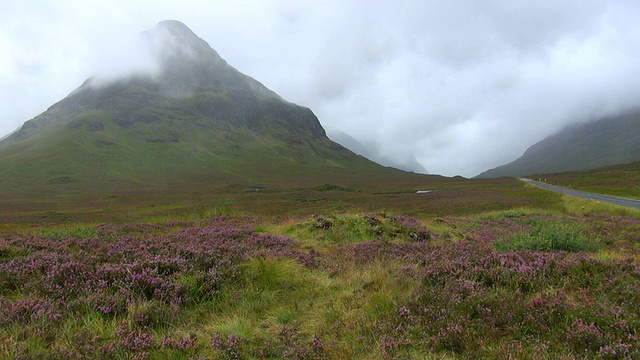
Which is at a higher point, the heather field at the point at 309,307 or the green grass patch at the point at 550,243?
the green grass patch at the point at 550,243

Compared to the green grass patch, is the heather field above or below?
below

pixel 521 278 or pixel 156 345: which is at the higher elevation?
pixel 521 278

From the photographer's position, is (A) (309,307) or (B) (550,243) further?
(B) (550,243)

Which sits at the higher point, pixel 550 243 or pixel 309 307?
pixel 550 243

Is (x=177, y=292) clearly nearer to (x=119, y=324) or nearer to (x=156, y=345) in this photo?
(x=119, y=324)

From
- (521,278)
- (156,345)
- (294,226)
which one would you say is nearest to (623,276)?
(521,278)

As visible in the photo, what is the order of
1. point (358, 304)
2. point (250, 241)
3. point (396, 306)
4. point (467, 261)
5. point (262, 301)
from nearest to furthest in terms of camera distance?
point (396, 306) < point (358, 304) < point (262, 301) < point (467, 261) < point (250, 241)

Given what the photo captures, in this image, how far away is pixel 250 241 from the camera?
10047 mm

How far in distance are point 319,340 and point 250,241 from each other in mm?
6573

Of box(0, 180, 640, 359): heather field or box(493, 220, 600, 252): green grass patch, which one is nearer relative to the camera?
box(0, 180, 640, 359): heather field

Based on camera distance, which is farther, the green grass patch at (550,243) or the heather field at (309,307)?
the green grass patch at (550,243)

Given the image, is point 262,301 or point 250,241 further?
point 250,241

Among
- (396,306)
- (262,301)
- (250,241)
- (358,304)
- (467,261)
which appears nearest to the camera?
(396,306)

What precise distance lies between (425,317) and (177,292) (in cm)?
380
